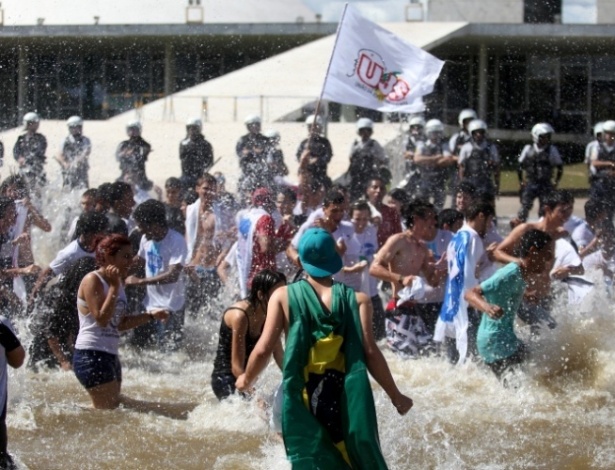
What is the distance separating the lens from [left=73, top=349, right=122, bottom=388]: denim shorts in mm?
7781

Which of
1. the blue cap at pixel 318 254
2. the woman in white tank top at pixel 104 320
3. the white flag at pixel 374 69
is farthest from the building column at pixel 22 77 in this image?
the blue cap at pixel 318 254

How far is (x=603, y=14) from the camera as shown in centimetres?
3384

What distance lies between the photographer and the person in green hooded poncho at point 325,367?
5.39 metres

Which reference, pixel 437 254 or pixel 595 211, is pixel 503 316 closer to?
pixel 437 254

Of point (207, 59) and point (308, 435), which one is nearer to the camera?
point (308, 435)

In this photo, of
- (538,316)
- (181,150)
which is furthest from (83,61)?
(538,316)

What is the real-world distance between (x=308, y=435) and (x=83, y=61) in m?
30.2

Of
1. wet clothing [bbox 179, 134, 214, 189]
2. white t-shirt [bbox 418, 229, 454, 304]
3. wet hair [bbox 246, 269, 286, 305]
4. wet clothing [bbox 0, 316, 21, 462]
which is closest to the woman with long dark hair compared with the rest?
wet hair [bbox 246, 269, 286, 305]

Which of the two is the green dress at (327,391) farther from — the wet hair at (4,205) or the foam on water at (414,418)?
the wet hair at (4,205)

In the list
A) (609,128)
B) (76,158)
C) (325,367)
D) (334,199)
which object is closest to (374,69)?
(334,199)

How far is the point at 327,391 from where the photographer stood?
548cm

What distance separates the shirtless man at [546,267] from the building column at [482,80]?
2248 centimetres

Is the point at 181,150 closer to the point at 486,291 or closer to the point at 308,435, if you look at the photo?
the point at 486,291

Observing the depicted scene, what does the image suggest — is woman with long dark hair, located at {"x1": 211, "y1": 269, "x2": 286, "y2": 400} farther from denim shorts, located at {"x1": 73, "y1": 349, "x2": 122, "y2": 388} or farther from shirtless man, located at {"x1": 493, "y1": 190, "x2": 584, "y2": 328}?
shirtless man, located at {"x1": 493, "y1": 190, "x2": 584, "y2": 328}
